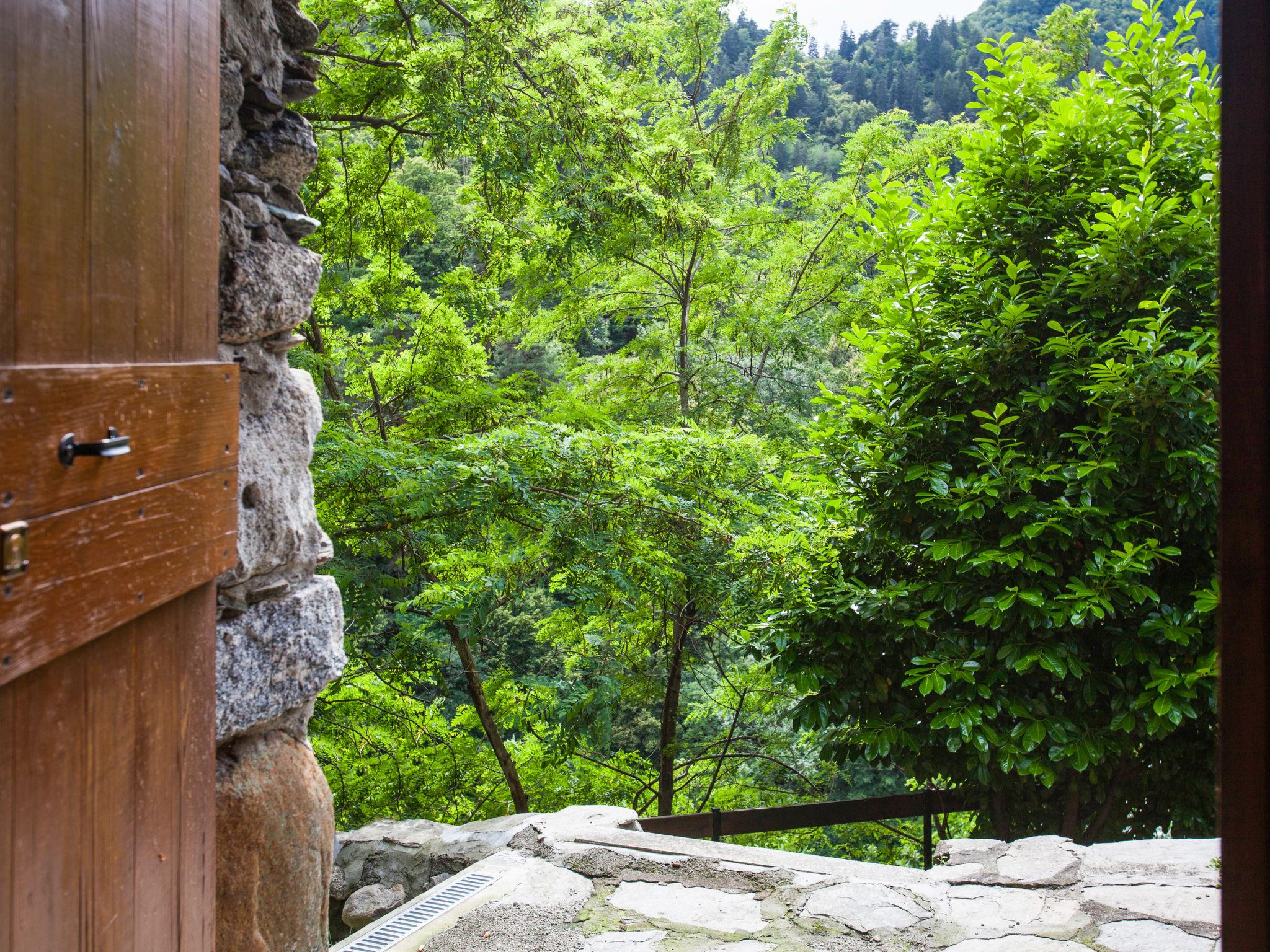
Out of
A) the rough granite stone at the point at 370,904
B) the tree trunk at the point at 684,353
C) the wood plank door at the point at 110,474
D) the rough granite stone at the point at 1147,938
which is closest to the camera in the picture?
the wood plank door at the point at 110,474

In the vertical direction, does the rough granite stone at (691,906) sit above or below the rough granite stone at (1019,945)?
below

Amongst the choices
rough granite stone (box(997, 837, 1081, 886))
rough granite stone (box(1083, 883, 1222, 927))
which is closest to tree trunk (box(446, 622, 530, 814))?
rough granite stone (box(997, 837, 1081, 886))

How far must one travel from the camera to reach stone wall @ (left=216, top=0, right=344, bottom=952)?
1604 millimetres

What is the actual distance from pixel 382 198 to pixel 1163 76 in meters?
4.34

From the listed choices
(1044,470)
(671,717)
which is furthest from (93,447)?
(671,717)

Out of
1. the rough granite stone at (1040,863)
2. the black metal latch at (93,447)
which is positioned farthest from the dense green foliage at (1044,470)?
the black metal latch at (93,447)

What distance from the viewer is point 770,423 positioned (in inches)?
287

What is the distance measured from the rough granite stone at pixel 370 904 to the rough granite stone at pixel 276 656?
1.98m

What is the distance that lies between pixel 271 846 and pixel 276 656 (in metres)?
0.34

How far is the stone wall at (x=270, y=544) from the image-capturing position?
5.26 ft

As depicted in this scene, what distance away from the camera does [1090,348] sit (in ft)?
11.5

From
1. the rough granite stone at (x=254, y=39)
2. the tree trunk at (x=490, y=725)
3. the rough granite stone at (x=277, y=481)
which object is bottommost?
the tree trunk at (x=490, y=725)

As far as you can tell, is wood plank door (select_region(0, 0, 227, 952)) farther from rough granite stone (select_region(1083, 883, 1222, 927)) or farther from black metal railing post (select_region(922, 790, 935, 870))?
black metal railing post (select_region(922, 790, 935, 870))

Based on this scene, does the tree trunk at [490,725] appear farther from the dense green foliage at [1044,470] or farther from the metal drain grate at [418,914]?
the dense green foliage at [1044,470]
